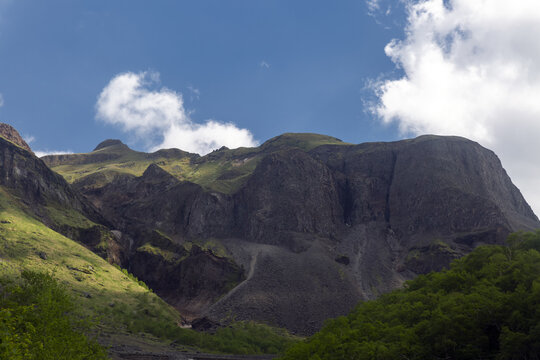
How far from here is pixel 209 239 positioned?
198 metres

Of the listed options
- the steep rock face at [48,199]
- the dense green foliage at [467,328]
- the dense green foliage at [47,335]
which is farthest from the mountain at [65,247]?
the dense green foliage at [467,328]

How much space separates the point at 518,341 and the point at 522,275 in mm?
15521

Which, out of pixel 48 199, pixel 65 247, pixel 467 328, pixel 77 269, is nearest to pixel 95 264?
pixel 65 247

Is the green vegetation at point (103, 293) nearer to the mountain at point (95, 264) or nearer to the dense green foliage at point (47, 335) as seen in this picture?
the mountain at point (95, 264)

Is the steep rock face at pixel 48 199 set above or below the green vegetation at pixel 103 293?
above

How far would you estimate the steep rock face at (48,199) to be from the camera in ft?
531

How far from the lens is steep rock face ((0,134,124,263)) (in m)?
162

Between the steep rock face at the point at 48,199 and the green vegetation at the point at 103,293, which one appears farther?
the steep rock face at the point at 48,199

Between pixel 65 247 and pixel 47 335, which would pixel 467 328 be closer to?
pixel 47 335

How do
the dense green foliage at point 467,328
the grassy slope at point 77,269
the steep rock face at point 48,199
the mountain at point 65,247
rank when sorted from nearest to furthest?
the dense green foliage at point 467,328, the grassy slope at point 77,269, the mountain at point 65,247, the steep rock face at point 48,199

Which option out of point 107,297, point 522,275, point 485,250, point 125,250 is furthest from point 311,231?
point 522,275

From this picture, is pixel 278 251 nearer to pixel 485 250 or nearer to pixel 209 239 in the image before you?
pixel 209 239

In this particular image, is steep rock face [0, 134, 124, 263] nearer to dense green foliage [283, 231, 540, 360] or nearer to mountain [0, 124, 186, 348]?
mountain [0, 124, 186, 348]

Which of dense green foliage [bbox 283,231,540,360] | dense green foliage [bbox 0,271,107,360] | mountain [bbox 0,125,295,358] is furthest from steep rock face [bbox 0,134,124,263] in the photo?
dense green foliage [bbox 283,231,540,360]
